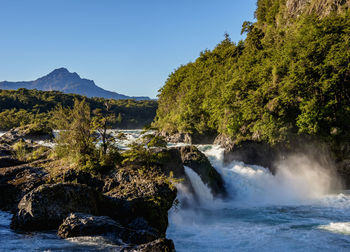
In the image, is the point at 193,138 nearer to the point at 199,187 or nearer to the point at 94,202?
the point at 199,187

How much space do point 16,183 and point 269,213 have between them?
1142cm

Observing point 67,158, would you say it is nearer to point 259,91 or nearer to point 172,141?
point 259,91

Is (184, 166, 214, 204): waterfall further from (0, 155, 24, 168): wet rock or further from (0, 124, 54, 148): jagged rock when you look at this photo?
(0, 124, 54, 148): jagged rock

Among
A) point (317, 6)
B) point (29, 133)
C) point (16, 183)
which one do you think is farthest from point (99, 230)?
point (317, 6)

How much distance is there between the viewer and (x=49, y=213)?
6.16 meters

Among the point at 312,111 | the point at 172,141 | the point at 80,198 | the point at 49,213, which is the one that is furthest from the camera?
the point at 172,141

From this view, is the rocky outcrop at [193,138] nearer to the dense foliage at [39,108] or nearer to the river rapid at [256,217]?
the dense foliage at [39,108]

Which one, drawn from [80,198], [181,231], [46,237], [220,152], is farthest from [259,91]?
[46,237]

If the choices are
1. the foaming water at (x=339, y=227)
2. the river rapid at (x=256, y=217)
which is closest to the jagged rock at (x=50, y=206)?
the river rapid at (x=256, y=217)

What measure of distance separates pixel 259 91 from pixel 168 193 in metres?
15.8

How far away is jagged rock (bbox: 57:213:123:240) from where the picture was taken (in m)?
5.39

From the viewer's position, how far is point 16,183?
28.0ft

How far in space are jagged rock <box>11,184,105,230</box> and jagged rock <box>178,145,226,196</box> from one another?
25.7 ft

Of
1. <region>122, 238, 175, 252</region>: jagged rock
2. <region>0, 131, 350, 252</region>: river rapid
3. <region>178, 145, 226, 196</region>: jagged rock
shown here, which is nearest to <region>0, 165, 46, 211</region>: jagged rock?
<region>0, 131, 350, 252</region>: river rapid
